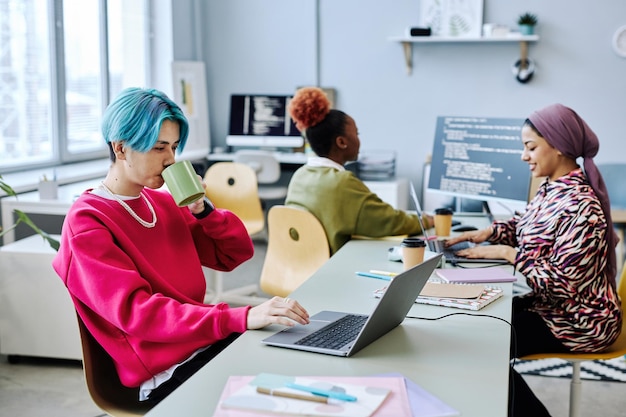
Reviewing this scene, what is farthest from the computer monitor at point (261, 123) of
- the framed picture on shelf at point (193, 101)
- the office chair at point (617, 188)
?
the office chair at point (617, 188)

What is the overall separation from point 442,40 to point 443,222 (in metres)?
3.05

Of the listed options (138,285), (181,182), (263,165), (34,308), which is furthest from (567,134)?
(263,165)

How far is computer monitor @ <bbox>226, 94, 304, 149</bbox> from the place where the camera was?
6.02 m

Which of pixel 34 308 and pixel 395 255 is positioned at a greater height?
pixel 395 255

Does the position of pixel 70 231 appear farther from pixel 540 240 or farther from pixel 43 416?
pixel 43 416

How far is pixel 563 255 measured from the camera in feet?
7.08

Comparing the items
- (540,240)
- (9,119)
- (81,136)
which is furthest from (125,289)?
(81,136)

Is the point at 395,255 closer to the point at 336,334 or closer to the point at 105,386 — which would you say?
the point at 336,334

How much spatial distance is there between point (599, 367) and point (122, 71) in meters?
3.83

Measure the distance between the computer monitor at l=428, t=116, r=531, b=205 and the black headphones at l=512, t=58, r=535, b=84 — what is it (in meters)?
2.59

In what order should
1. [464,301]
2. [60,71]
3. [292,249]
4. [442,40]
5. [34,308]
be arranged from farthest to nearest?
[442,40]
[60,71]
[34,308]
[292,249]
[464,301]

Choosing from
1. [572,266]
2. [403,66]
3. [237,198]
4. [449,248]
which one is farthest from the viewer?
[403,66]

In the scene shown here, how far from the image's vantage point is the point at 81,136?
5137 mm

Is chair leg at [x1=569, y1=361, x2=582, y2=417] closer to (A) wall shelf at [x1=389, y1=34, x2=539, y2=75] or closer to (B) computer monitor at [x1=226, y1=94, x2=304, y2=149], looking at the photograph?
(A) wall shelf at [x1=389, y1=34, x2=539, y2=75]
